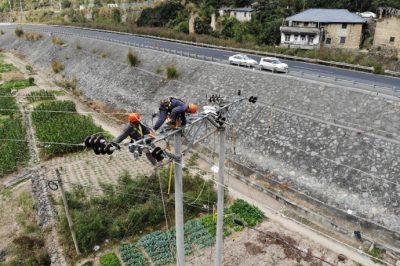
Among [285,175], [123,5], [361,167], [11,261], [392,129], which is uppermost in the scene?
[123,5]

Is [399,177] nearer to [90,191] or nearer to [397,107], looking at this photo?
[397,107]

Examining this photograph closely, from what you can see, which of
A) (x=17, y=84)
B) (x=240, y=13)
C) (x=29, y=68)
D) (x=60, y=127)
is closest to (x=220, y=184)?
(x=60, y=127)

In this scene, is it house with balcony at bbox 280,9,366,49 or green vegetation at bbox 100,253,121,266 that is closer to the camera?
green vegetation at bbox 100,253,121,266

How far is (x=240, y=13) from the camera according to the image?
61531 millimetres

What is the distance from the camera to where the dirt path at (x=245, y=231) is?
16672 mm

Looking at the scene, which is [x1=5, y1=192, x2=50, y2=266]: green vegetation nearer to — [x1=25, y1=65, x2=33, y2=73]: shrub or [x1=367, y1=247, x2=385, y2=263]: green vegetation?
[x1=367, y1=247, x2=385, y2=263]: green vegetation

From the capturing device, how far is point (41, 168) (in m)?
24.9

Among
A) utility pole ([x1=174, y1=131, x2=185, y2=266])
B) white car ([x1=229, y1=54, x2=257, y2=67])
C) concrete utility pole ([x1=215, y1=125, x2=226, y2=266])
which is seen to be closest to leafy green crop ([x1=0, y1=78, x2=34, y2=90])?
white car ([x1=229, y1=54, x2=257, y2=67])

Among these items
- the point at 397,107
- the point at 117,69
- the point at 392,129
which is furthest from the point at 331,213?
the point at 117,69

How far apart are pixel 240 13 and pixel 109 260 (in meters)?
54.1

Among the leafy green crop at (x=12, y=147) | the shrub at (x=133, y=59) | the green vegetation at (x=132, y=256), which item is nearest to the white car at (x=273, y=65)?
the shrub at (x=133, y=59)

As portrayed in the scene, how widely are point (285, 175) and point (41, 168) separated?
17.1 m

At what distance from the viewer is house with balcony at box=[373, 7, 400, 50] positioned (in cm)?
4316

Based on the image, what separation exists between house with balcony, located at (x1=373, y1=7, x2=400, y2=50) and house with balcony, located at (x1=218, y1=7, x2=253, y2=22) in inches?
860
